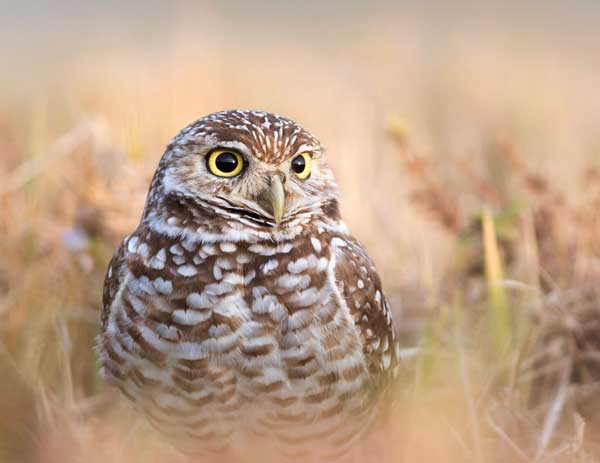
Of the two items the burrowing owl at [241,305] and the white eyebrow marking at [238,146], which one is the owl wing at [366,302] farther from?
the white eyebrow marking at [238,146]

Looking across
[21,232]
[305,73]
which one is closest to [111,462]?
[21,232]

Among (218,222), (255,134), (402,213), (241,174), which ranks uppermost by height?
(255,134)

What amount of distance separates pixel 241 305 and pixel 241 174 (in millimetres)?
392

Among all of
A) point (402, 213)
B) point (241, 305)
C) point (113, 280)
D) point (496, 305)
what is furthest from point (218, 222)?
point (402, 213)

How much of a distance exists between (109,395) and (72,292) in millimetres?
635

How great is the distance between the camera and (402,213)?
5.58 meters

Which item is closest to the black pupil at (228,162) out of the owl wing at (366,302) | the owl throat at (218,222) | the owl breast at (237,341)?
the owl throat at (218,222)

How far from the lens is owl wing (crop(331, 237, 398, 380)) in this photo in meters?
3.00

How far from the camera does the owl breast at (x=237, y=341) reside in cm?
283

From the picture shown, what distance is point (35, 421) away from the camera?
2.49m

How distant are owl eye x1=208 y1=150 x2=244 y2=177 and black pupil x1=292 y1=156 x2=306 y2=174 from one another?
0.18 m

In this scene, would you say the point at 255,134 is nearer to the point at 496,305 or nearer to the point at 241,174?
the point at 241,174

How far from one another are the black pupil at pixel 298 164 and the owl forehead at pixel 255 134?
1.2 inches

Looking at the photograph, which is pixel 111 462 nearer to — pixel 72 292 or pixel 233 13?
pixel 72 292
